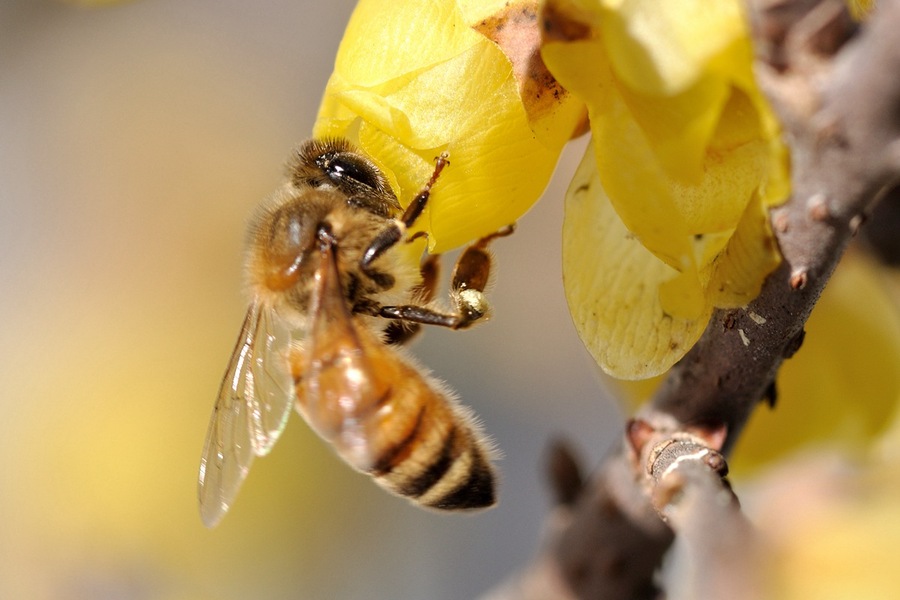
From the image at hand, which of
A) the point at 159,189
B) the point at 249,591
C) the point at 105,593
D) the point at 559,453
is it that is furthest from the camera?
the point at 159,189

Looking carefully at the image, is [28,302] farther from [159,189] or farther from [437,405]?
[437,405]

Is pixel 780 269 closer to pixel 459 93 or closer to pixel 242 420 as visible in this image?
pixel 459 93

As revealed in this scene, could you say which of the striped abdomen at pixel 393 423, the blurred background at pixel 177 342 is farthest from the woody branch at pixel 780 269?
the blurred background at pixel 177 342

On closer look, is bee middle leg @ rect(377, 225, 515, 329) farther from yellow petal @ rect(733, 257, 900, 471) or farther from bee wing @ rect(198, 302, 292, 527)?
yellow petal @ rect(733, 257, 900, 471)

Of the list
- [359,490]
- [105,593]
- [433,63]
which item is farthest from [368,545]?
[433,63]

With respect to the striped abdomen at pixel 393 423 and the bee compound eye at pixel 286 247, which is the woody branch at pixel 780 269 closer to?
the striped abdomen at pixel 393 423

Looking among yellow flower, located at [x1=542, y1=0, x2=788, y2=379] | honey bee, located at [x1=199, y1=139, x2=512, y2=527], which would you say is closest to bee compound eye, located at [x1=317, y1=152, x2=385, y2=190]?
honey bee, located at [x1=199, y1=139, x2=512, y2=527]

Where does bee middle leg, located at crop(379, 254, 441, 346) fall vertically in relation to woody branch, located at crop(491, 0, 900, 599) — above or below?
above
